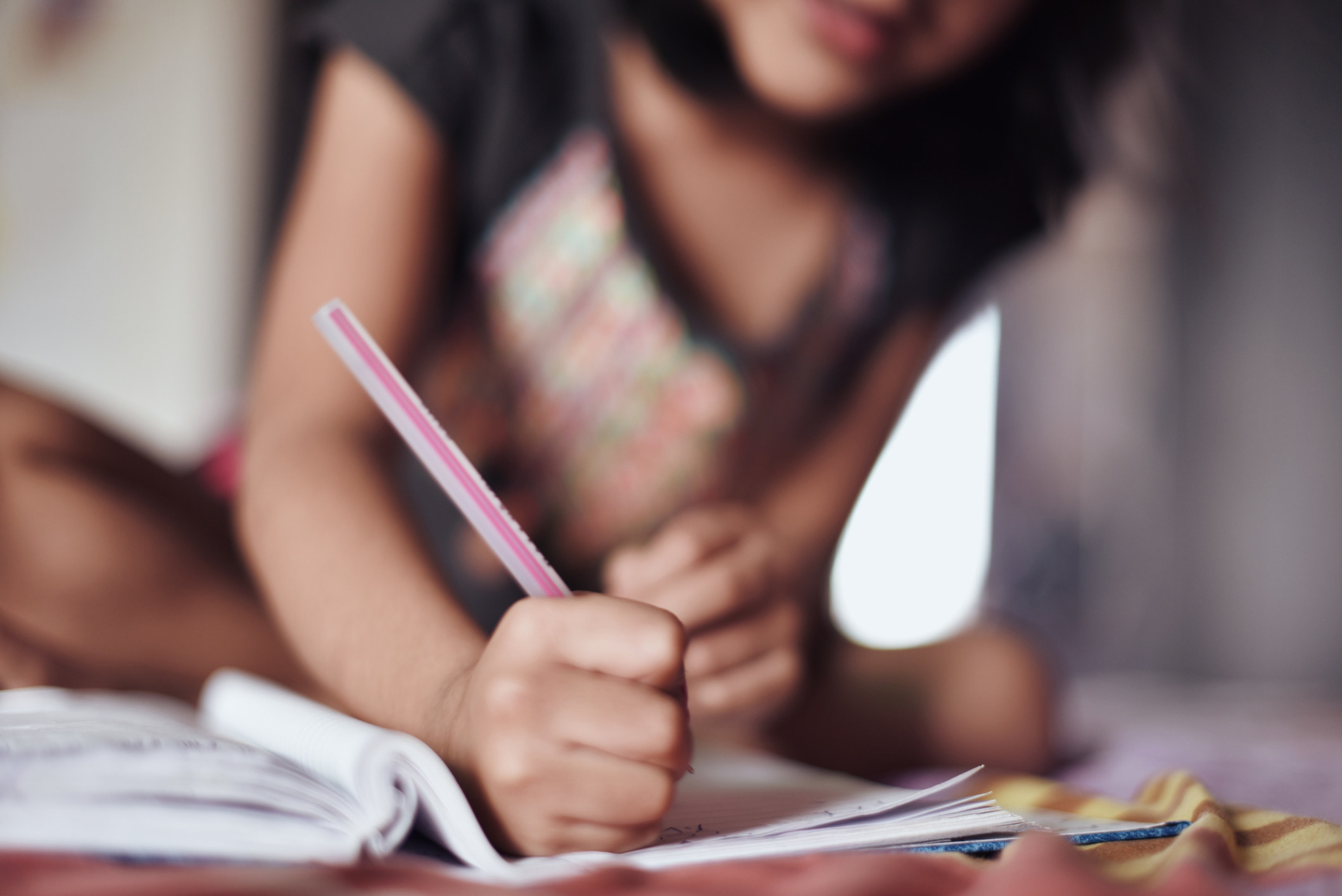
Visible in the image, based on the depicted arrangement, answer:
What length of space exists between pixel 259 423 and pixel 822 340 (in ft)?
1.64

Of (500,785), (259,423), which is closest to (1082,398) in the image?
(259,423)

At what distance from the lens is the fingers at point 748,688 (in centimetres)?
49

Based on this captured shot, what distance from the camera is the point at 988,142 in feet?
3.07

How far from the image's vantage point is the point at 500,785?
0.28 m

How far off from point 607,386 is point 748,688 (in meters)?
0.38

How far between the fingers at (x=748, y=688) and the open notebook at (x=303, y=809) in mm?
143

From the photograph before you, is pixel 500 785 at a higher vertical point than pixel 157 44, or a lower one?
lower

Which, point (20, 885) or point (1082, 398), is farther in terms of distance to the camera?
point (1082, 398)

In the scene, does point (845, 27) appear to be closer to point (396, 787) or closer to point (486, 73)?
point (486, 73)

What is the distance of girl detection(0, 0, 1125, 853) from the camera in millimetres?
352

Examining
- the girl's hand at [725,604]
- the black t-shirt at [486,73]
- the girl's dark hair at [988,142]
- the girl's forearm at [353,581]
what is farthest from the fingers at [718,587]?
the girl's dark hair at [988,142]

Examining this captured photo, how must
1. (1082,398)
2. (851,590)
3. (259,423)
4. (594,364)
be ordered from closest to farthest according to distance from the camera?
1. (259,423)
2. (594,364)
3. (1082,398)
4. (851,590)

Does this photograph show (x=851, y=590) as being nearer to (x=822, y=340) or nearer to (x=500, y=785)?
(x=822, y=340)

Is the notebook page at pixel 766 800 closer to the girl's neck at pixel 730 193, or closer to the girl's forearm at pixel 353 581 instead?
the girl's forearm at pixel 353 581
